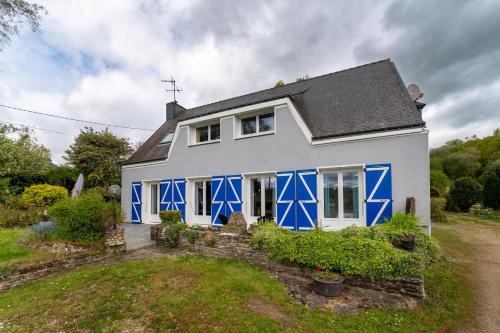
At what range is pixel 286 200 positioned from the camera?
366 inches

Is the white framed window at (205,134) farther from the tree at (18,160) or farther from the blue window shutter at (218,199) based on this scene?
the tree at (18,160)

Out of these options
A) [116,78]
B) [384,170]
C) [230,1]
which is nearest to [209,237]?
[384,170]

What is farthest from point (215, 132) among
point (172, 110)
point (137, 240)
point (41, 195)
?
point (41, 195)

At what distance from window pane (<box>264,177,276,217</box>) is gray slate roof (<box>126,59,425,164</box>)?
2.52m

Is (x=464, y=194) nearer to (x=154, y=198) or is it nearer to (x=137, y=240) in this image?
(x=154, y=198)

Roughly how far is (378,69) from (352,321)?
10169mm

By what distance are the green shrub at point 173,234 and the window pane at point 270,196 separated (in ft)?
11.6

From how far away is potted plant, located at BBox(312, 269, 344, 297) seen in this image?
4.50 meters

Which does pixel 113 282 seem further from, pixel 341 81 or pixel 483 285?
pixel 341 81

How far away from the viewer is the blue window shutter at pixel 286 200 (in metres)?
9.14

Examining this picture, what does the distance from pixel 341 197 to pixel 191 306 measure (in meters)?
6.15

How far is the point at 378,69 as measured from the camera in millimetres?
10500

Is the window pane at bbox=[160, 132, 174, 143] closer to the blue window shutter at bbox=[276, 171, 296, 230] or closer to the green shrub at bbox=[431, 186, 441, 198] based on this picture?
the blue window shutter at bbox=[276, 171, 296, 230]

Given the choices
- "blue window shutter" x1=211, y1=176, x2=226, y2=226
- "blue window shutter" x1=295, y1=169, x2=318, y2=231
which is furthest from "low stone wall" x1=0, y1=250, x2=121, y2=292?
"blue window shutter" x1=295, y1=169, x2=318, y2=231
